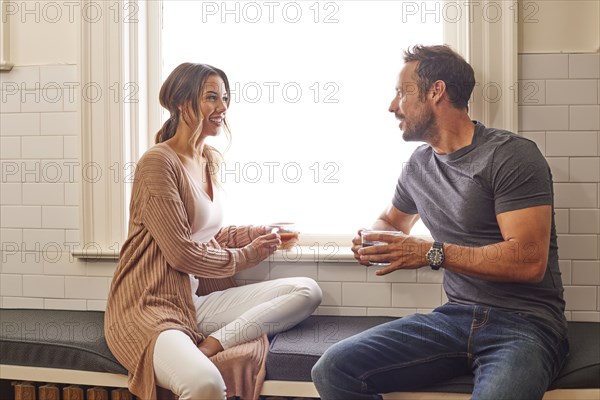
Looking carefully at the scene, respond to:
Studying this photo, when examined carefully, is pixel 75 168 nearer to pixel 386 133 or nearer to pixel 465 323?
pixel 386 133

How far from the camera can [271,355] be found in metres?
2.39

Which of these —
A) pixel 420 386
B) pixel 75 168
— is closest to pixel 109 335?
pixel 75 168

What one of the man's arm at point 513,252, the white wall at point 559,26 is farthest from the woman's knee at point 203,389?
the white wall at point 559,26

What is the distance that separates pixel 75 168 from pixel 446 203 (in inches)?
61.9

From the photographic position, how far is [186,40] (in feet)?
10.1

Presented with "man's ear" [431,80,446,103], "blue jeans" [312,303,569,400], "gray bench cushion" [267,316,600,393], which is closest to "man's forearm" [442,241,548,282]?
"blue jeans" [312,303,569,400]

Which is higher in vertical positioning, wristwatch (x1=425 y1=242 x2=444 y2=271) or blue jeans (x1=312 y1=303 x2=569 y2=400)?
wristwatch (x1=425 y1=242 x2=444 y2=271)

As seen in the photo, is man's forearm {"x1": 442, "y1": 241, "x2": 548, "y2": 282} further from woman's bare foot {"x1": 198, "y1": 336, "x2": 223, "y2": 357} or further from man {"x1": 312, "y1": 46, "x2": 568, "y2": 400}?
woman's bare foot {"x1": 198, "y1": 336, "x2": 223, "y2": 357}

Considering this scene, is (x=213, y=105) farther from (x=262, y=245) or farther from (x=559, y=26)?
→ (x=559, y=26)

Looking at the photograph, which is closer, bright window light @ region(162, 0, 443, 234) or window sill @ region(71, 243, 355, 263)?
window sill @ region(71, 243, 355, 263)

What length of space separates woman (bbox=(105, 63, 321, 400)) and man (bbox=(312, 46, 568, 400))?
362mm

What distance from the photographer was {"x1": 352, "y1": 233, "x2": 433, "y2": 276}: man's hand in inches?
90.9

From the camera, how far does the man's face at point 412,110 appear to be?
8.18 ft

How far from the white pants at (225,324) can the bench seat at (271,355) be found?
85 millimetres
